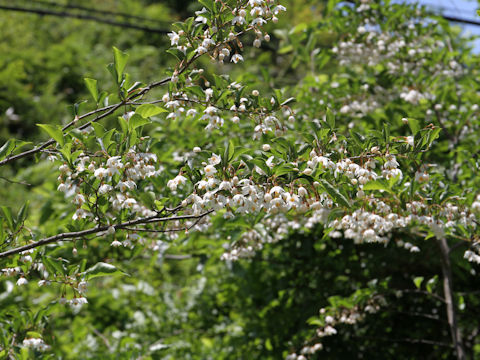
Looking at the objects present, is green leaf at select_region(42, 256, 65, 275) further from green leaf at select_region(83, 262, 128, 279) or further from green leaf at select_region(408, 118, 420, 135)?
green leaf at select_region(408, 118, 420, 135)

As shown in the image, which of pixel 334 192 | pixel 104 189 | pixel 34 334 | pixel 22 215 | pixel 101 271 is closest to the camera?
pixel 334 192

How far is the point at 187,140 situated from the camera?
3.62m

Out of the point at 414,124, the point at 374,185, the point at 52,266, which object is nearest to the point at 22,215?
the point at 52,266

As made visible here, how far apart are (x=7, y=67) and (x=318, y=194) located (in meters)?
10.4

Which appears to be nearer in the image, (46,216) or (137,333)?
(46,216)

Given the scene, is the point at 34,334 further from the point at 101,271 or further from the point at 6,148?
the point at 6,148

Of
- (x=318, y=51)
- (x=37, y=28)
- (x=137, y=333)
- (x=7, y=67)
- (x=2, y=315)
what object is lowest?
(x=137, y=333)

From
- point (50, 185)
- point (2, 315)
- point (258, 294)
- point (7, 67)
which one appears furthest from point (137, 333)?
point (7, 67)

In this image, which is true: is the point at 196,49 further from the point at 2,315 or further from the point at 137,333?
the point at 137,333

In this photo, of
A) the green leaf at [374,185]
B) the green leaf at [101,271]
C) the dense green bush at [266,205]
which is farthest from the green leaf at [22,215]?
the green leaf at [374,185]

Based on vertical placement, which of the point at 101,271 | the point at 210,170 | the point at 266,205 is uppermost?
the point at 210,170

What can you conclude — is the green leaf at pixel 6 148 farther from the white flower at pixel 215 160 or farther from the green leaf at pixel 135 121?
the white flower at pixel 215 160

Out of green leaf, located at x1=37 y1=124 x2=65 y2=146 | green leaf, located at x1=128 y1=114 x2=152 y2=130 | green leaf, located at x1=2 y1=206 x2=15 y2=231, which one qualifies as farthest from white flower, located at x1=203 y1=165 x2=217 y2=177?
green leaf, located at x1=2 y1=206 x2=15 y2=231

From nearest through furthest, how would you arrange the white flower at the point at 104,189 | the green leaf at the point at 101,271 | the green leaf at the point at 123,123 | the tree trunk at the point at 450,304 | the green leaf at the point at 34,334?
the green leaf at the point at 123,123
the white flower at the point at 104,189
the green leaf at the point at 101,271
the green leaf at the point at 34,334
the tree trunk at the point at 450,304
